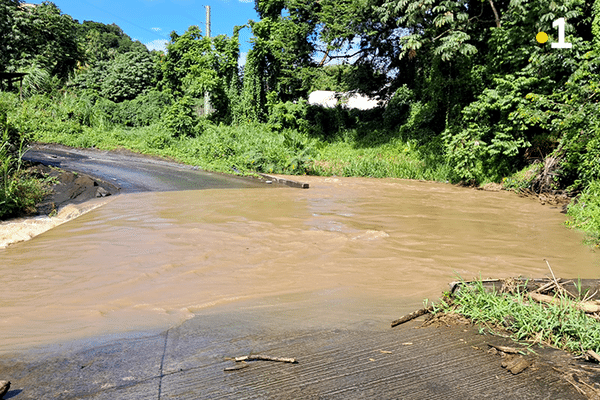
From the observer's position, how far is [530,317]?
3.36m

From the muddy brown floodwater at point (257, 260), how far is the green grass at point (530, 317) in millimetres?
637

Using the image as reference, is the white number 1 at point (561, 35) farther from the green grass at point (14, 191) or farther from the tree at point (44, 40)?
the tree at point (44, 40)

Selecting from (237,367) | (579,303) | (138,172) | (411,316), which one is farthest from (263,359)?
(138,172)

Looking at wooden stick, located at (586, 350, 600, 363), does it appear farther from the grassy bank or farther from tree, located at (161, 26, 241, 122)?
tree, located at (161, 26, 241, 122)

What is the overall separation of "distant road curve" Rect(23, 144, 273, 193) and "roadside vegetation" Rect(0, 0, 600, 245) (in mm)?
1415

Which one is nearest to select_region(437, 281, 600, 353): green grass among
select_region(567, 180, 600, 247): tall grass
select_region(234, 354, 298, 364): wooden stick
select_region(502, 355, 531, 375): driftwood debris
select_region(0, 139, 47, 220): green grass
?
select_region(502, 355, 531, 375): driftwood debris

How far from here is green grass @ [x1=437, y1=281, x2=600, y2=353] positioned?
3119 mm

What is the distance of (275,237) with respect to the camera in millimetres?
7195

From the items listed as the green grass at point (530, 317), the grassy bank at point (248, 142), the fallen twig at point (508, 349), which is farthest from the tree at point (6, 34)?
the fallen twig at point (508, 349)

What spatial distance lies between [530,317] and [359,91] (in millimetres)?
21127

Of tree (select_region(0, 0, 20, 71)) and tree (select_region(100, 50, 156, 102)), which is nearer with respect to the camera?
tree (select_region(0, 0, 20, 71))

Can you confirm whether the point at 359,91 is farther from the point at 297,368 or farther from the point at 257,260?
the point at 297,368

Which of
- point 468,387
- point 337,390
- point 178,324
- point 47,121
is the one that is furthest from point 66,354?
point 47,121

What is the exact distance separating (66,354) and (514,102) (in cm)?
1267
